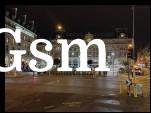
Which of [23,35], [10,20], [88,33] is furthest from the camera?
[88,33]

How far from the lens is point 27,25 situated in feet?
389

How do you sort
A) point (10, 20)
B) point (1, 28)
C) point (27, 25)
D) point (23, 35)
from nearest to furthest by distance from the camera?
1. point (1, 28)
2. point (10, 20)
3. point (23, 35)
4. point (27, 25)

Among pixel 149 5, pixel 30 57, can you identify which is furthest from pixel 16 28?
pixel 149 5

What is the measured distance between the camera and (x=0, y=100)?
501 inches

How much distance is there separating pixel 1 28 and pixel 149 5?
204 inches

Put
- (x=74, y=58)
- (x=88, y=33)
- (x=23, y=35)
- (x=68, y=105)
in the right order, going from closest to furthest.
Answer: (x=68, y=105) → (x=23, y=35) → (x=74, y=58) → (x=88, y=33)

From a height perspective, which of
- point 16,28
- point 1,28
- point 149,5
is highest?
point 16,28

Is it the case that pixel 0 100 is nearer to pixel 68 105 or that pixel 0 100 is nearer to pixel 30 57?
pixel 68 105

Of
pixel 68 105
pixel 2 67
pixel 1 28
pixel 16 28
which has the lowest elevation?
pixel 68 105

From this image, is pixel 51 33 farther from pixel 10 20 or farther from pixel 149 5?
pixel 149 5

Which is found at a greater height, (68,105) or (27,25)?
(27,25)

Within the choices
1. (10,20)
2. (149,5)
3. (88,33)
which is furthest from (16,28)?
(149,5)

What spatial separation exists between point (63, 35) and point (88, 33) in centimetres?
1003

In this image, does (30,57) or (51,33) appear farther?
(51,33)
